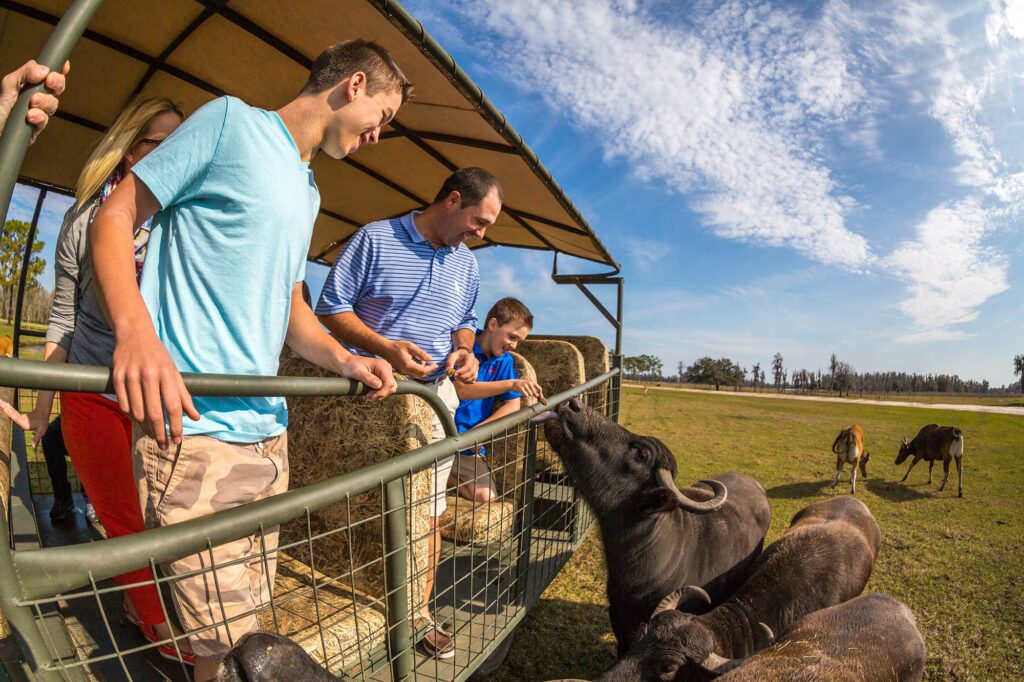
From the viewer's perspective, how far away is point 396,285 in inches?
109

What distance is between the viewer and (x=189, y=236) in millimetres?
1450

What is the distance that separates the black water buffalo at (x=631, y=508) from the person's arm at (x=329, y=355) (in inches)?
70.7

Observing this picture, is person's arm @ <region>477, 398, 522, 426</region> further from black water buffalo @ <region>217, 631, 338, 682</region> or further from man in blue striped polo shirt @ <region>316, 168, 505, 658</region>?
black water buffalo @ <region>217, 631, 338, 682</region>

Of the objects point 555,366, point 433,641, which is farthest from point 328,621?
point 555,366

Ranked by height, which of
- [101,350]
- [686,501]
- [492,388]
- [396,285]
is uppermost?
[396,285]

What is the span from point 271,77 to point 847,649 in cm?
496

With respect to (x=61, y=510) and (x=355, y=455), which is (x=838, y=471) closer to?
(x=355, y=455)

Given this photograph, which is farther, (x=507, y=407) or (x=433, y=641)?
(x=507, y=407)

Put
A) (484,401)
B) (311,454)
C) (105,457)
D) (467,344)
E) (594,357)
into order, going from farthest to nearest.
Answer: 1. (594,357)
2. (484,401)
3. (467,344)
4. (311,454)
5. (105,457)

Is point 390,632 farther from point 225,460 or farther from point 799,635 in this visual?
point 799,635

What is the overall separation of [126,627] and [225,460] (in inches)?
61.8

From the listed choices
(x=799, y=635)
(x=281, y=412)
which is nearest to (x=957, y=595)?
(x=799, y=635)

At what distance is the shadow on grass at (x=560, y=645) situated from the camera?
3709mm

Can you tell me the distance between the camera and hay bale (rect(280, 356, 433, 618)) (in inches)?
89.3
